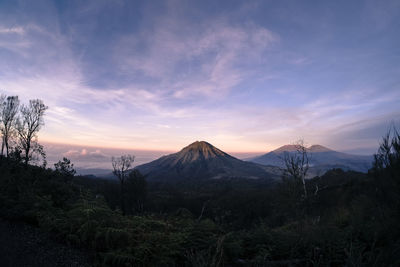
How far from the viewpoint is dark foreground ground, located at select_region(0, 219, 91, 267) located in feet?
10.8

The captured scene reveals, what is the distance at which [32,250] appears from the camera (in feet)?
11.8

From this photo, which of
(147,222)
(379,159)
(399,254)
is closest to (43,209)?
(147,222)

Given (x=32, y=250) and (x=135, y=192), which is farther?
(x=135, y=192)

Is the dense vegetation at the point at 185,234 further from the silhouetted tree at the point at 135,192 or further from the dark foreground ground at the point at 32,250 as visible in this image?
the silhouetted tree at the point at 135,192

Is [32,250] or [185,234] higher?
[32,250]

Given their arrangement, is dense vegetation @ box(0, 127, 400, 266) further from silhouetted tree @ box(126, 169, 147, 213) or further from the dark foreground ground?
silhouetted tree @ box(126, 169, 147, 213)

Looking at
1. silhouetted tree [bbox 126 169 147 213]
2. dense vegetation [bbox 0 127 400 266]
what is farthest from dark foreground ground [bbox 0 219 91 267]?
silhouetted tree [bbox 126 169 147 213]

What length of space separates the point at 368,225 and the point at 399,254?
99.5 inches

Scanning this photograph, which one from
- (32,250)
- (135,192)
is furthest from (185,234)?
(135,192)

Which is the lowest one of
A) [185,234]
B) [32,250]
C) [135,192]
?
[135,192]

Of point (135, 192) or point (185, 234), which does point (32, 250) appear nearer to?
point (185, 234)

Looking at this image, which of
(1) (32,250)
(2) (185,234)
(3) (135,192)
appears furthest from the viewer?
(3) (135,192)

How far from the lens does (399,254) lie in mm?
3225

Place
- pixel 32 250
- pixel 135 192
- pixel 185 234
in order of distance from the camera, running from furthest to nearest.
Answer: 1. pixel 135 192
2. pixel 185 234
3. pixel 32 250
